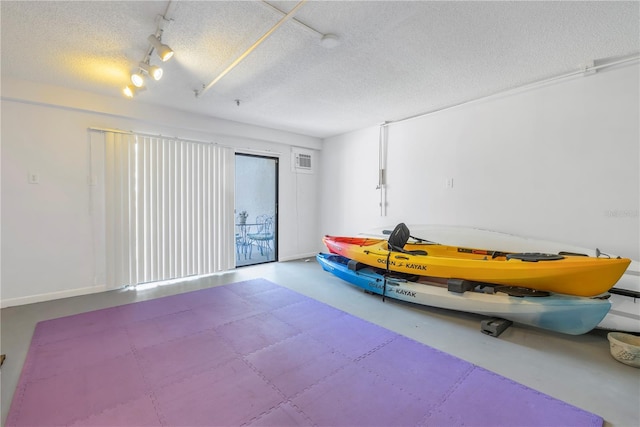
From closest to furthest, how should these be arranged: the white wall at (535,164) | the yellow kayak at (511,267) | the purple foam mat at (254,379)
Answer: the purple foam mat at (254,379) → the yellow kayak at (511,267) → the white wall at (535,164)

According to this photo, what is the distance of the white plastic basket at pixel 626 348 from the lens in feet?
7.25

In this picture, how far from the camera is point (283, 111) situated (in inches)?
178

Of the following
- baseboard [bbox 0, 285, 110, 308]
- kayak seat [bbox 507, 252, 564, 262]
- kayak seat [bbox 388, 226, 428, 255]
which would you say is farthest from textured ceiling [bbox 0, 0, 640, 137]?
baseboard [bbox 0, 285, 110, 308]

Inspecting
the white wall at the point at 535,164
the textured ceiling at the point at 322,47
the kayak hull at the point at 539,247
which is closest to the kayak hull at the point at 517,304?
the kayak hull at the point at 539,247

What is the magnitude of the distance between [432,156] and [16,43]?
199 inches

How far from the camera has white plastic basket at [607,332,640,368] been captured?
221 centimetres

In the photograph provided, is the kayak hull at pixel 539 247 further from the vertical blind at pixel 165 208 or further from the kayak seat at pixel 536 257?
the vertical blind at pixel 165 208

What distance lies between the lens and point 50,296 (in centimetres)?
368

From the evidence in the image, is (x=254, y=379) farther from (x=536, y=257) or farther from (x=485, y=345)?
(x=536, y=257)

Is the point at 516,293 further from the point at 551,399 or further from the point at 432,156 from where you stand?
the point at 432,156

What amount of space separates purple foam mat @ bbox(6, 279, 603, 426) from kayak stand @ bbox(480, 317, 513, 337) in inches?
26.7

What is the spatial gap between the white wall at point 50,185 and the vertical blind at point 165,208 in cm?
26

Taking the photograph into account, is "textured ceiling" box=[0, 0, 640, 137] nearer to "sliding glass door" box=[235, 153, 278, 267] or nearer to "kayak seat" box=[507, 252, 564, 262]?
"kayak seat" box=[507, 252, 564, 262]

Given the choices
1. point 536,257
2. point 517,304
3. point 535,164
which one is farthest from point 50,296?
point 535,164
